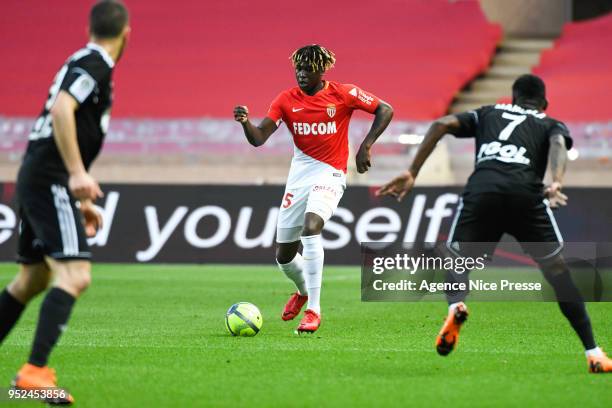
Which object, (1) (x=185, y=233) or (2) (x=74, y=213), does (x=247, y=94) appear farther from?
(2) (x=74, y=213)

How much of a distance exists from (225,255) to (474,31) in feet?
40.2

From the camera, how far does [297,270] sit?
10.3m

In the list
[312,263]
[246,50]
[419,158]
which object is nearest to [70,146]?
[419,158]

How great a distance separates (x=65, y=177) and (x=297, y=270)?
4625mm

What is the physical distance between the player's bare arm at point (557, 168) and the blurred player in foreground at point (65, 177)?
2603mm

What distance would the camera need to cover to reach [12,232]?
18531 mm

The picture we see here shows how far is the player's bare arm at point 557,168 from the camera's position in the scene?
659 centimetres

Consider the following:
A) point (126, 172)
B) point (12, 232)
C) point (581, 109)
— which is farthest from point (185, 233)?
point (581, 109)

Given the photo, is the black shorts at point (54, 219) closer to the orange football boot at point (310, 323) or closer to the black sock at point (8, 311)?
the black sock at point (8, 311)

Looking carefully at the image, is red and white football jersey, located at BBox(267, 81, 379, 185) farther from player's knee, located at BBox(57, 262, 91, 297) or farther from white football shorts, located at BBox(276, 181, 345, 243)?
player's knee, located at BBox(57, 262, 91, 297)

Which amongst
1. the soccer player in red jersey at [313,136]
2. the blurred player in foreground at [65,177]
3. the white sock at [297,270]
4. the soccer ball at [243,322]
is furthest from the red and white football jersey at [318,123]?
the blurred player in foreground at [65,177]

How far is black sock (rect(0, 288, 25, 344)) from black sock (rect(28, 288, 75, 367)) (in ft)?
1.48

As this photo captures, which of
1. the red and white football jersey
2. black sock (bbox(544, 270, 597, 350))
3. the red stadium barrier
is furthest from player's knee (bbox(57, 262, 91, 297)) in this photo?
the red stadium barrier

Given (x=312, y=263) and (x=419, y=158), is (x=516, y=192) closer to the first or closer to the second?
(x=419, y=158)
